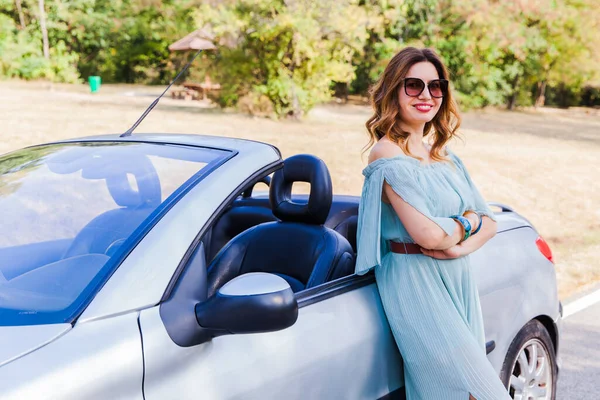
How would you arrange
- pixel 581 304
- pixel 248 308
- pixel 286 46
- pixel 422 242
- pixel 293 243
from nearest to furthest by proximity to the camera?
pixel 248 308 → pixel 422 242 → pixel 293 243 → pixel 581 304 → pixel 286 46

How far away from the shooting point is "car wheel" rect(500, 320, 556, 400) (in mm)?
3336

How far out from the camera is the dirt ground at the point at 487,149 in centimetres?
1014

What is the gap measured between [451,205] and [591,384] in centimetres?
238

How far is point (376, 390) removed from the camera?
256 cm

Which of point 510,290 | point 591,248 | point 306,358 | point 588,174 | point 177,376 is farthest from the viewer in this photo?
point 588,174

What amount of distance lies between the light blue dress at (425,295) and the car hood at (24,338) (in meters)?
1.17

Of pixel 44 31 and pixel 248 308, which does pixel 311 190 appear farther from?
pixel 44 31

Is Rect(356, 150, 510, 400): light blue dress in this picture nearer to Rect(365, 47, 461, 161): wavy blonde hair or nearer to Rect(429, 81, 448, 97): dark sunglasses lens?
Rect(365, 47, 461, 161): wavy blonde hair

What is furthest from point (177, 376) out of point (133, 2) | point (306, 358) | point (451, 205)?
point (133, 2)

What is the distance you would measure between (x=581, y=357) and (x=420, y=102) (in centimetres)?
292

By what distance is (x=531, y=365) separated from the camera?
353cm

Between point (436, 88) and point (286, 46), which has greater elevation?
point (436, 88)

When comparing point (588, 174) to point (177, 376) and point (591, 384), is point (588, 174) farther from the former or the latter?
point (177, 376)

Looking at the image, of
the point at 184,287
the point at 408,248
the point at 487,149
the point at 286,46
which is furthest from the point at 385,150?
the point at 286,46
